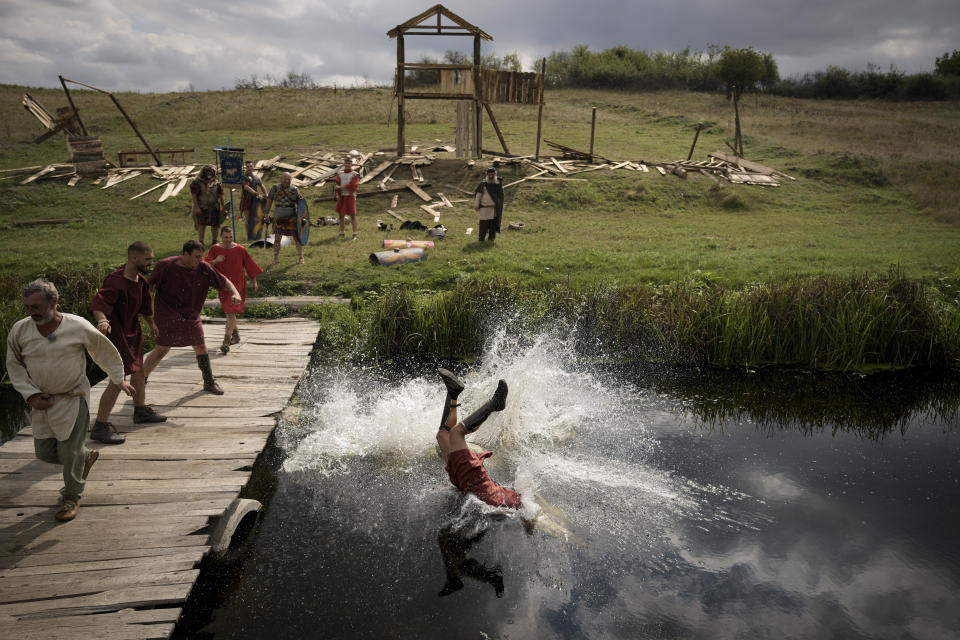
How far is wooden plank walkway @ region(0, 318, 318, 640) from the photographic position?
4.21m

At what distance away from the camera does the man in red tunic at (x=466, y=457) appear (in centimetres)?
573

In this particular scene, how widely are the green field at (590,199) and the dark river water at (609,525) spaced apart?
4936 mm

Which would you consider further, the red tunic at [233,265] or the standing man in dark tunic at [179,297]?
the red tunic at [233,265]

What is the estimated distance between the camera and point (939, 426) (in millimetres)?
8172

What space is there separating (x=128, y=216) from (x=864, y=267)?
20.6 m

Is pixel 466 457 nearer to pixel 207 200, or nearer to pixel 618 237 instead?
pixel 207 200

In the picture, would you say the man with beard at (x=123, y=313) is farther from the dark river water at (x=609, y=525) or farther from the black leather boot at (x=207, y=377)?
the dark river water at (x=609, y=525)

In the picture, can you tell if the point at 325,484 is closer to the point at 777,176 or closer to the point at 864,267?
the point at 864,267

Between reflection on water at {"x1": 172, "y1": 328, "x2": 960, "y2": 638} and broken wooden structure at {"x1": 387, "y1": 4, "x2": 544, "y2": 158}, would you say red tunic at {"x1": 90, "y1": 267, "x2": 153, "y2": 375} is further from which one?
broken wooden structure at {"x1": 387, "y1": 4, "x2": 544, "y2": 158}

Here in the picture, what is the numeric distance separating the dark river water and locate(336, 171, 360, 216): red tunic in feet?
30.1

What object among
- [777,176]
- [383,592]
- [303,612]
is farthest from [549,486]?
[777,176]

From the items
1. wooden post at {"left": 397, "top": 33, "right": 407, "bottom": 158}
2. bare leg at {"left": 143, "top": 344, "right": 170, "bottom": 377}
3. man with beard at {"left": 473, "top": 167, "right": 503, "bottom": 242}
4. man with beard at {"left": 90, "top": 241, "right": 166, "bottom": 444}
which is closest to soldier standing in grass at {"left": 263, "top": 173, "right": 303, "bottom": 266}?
man with beard at {"left": 473, "top": 167, "right": 503, "bottom": 242}

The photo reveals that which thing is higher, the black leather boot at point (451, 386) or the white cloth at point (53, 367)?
the white cloth at point (53, 367)

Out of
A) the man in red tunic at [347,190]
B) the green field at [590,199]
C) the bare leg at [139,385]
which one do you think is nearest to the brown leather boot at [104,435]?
the bare leg at [139,385]
